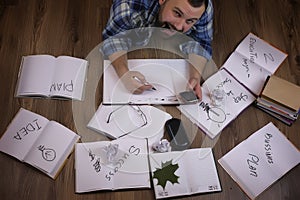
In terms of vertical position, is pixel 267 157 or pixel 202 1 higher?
pixel 202 1

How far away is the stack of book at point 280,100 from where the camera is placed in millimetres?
1175

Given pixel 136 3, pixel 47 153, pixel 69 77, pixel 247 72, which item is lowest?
pixel 47 153

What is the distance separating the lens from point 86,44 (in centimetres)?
133

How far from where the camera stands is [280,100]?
1.17 metres

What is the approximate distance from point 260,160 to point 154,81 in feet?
1.32

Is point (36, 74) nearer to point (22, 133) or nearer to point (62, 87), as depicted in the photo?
point (62, 87)

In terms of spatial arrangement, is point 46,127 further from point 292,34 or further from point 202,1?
point 292,34

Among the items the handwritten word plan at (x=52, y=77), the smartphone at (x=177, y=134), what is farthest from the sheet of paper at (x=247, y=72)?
the handwritten word plan at (x=52, y=77)

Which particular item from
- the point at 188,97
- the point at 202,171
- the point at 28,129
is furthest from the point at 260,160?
the point at 28,129

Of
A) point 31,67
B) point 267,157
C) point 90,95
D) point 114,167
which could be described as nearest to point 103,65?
point 90,95

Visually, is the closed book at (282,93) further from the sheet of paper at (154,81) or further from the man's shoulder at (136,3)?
the man's shoulder at (136,3)

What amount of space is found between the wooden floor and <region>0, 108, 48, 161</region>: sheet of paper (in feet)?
0.07

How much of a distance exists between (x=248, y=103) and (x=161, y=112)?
28 centimetres

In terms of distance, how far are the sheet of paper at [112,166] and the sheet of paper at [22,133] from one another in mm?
134
